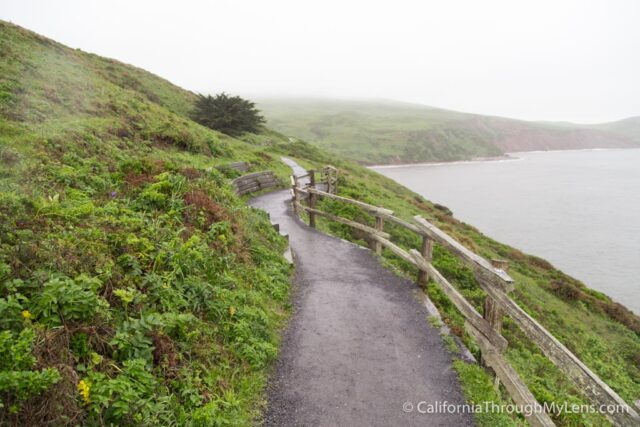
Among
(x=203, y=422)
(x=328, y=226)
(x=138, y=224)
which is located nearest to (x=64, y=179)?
(x=138, y=224)

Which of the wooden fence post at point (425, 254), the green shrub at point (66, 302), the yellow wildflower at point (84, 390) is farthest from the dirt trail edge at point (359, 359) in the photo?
the green shrub at point (66, 302)

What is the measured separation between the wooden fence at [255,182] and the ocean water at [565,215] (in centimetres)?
2129

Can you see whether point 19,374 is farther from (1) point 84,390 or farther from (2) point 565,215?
(2) point 565,215

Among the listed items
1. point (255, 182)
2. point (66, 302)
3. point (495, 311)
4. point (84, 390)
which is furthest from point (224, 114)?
point (84, 390)

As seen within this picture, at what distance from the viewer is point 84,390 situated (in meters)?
3.42

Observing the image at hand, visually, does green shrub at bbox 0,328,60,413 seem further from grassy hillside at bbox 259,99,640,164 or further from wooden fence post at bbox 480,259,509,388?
grassy hillside at bbox 259,99,640,164

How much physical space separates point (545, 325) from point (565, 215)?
117 ft

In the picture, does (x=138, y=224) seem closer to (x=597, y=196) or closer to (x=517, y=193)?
(x=517, y=193)

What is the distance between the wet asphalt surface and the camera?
191 inches

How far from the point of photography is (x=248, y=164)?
22.7 metres

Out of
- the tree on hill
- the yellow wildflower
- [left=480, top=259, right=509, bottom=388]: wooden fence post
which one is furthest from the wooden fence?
the tree on hill

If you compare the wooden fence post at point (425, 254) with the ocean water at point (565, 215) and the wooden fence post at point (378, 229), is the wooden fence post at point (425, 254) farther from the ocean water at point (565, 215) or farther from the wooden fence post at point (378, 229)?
the ocean water at point (565, 215)

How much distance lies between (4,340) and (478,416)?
5.37m

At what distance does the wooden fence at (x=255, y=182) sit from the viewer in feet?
61.3
